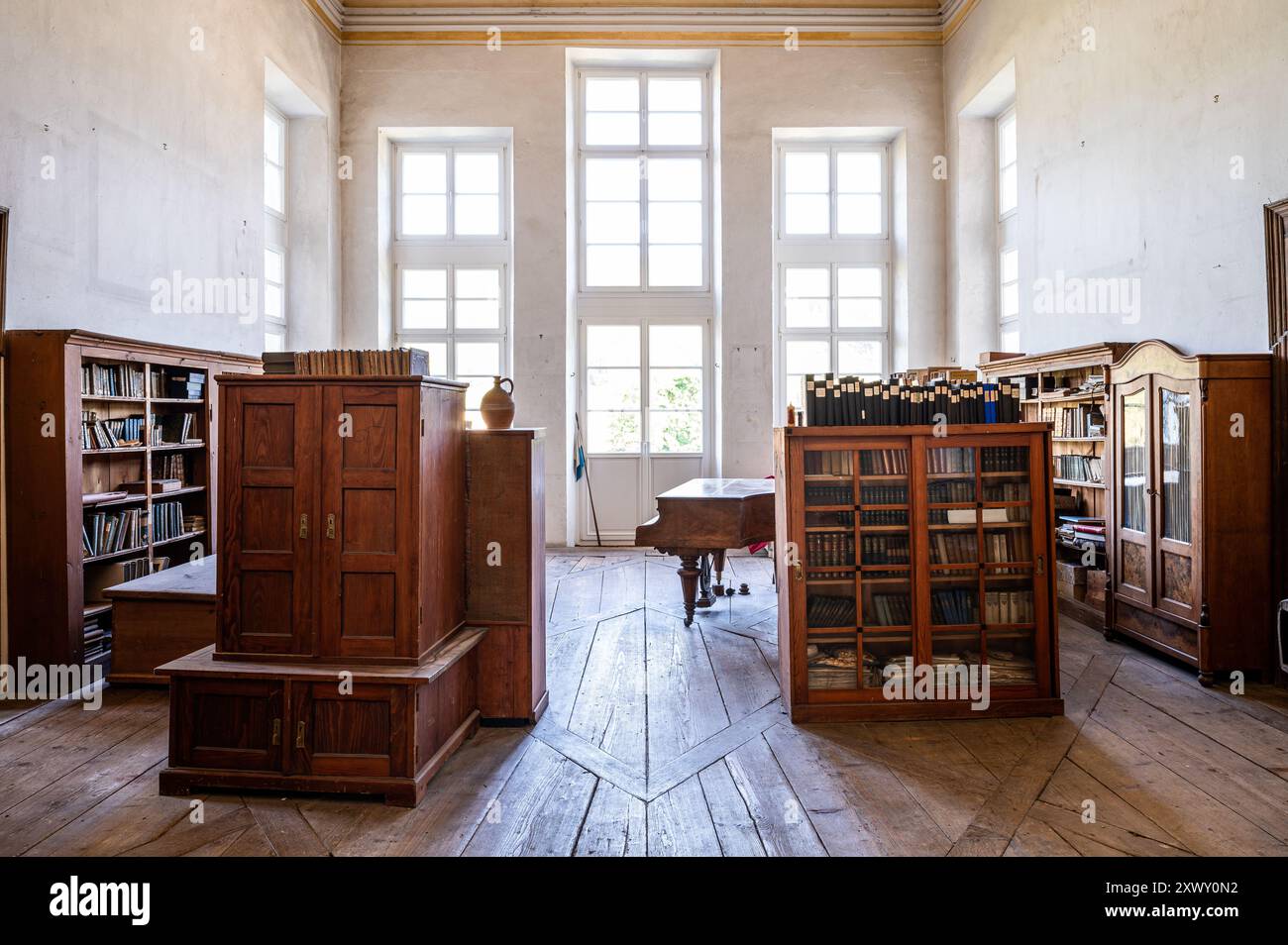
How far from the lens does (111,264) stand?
5270 millimetres

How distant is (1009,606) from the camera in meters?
3.72

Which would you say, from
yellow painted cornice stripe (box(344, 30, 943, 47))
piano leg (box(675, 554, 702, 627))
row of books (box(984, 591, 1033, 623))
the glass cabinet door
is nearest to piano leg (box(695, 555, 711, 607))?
piano leg (box(675, 554, 702, 627))

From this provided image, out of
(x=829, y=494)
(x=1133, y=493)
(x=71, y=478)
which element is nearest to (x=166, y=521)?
(x=71, y=478)

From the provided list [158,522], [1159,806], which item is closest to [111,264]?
[158,522]

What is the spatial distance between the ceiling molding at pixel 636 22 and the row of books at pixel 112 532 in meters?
6.84

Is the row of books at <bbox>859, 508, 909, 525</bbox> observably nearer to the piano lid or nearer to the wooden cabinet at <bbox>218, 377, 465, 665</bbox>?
the piano lid

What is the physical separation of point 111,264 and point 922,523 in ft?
18.3

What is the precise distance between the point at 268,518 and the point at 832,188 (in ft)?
28.1

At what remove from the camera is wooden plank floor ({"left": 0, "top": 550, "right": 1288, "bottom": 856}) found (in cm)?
254

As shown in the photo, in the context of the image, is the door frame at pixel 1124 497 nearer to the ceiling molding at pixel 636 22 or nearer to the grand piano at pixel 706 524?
the grand piano at pixel 706 524

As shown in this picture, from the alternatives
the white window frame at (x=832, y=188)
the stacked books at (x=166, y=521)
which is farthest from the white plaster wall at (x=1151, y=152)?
the stacked books at (x=166, y=521)

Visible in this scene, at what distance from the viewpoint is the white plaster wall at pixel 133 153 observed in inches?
177

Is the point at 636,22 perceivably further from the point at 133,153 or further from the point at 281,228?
the point at 133,153

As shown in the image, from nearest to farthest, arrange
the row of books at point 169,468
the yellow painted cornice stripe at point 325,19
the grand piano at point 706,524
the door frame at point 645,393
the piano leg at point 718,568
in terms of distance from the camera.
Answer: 1. the grand piano at point 706,524
2. the row of books at point 169,468
3. the piano leg at point 718,568
4. the yellow painted cornice stripe at point 325,19
5. the door frame at point 645,393
